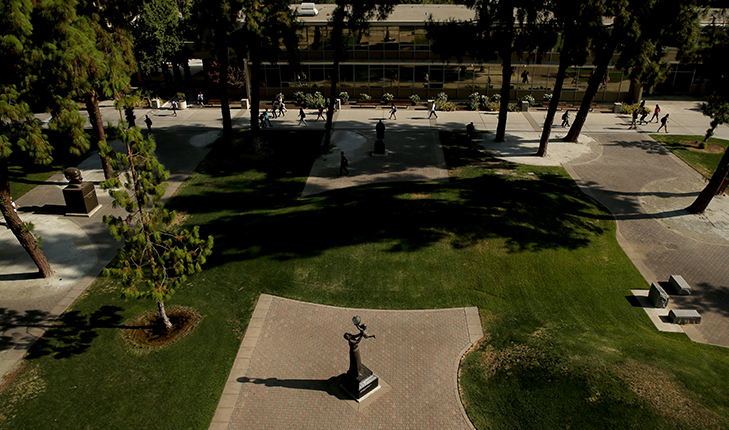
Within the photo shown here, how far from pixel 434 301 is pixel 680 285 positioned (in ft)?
26.3

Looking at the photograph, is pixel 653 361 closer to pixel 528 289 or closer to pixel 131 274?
pixel 528 289

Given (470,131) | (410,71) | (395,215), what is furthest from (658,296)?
(410,71)

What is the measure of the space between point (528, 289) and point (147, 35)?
3235 cm

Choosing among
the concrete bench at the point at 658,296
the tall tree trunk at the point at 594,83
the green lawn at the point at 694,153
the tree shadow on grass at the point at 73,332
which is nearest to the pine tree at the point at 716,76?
the green lawn at the point at 694,153

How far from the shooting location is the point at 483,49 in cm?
2462

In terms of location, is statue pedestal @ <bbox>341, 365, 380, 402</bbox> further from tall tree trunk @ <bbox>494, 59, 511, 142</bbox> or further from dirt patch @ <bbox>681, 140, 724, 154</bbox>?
dirt patch @ <bbox>681, 140, 724, 154</bbox>

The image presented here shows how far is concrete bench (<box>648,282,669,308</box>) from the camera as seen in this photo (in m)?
14.8

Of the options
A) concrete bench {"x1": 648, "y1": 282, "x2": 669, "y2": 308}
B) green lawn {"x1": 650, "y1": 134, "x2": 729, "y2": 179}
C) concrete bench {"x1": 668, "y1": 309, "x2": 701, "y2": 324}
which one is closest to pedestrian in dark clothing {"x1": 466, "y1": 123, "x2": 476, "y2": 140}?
green lawn {"x1": 650, "y1": 134, "x2": 729, "y2": 179}

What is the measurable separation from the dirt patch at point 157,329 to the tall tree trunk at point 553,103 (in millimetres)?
20017

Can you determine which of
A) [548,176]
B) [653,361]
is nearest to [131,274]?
[653,361]

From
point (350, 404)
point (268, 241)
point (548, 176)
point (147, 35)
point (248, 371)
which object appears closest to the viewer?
point (350, 404)

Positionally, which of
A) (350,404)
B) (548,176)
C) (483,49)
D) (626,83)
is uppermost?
(483,49)

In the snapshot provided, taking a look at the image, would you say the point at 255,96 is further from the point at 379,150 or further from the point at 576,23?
the point at 576,23

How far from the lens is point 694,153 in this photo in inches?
1078
